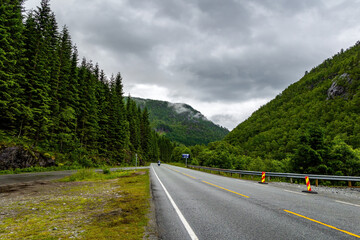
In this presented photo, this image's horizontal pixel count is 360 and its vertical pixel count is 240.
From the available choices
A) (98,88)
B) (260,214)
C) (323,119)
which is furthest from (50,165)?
(323,119)

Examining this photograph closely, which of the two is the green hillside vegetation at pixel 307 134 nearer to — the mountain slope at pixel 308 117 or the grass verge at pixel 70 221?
the mountain slope at pixel 308 117

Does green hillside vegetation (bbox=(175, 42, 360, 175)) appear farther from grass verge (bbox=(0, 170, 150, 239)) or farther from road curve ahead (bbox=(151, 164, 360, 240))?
grass verge (bbox=(0, 170, 150, 239))

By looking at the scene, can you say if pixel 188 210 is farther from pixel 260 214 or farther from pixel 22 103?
pixel 22 103

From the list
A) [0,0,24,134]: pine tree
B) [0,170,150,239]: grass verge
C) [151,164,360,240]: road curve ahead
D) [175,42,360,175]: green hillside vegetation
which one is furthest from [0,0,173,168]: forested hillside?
[175,42,360,175]: green hillside vegetation

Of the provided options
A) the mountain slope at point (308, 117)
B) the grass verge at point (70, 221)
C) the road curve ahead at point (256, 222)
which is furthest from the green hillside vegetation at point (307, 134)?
the grass verge at point (70, 221)

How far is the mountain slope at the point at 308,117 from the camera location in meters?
90.8

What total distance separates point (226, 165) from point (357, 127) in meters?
72.3

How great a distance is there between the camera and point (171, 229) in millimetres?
4996

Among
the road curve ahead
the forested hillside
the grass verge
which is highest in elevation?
the forested hillside

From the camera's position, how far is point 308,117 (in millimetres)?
112250

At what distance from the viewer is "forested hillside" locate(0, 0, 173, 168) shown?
22.1 meters

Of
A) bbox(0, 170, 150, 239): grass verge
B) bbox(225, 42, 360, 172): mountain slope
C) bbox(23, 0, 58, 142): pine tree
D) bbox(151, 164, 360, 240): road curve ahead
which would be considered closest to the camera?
bbox(151, 164, 360, 240): road curve ahead

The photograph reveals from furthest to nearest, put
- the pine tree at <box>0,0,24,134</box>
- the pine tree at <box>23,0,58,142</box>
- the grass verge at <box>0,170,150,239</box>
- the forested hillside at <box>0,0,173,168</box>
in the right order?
the pine tree at <box>23,0,58,142</box> < the forested hillside at <box>0,0,173,168</box> < the pine tree at <box>0,0,24,134</box> < the grass verge at <box>0,170,150,239</box>

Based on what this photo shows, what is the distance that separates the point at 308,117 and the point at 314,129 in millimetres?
106278
